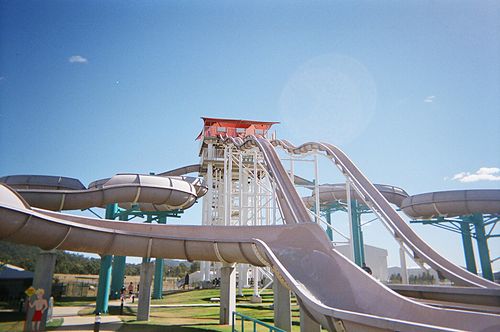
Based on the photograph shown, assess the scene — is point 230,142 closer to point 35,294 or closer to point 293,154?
point 293,154

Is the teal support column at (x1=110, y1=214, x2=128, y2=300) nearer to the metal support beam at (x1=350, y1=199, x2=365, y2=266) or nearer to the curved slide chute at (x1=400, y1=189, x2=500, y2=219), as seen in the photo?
the metal support beam at (x1=350, y1=199, x2=365, y2=266)

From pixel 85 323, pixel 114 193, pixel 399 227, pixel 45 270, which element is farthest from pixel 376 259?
pixel 45 270

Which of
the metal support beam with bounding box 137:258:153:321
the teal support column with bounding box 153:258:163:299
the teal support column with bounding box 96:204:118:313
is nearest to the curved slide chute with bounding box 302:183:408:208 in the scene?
the teal support column with bounding box 153:258:163:299

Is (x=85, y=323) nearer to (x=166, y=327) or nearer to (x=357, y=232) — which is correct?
(x=166, y=327)

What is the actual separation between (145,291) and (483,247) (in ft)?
76.1

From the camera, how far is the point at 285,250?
11.2m

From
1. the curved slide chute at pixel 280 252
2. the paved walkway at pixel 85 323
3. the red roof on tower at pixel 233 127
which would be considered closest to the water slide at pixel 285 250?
the curved slide chute at pixel 280 252

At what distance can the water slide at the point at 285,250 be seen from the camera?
7.03m

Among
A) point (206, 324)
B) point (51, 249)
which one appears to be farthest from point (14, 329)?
point (206, 324)

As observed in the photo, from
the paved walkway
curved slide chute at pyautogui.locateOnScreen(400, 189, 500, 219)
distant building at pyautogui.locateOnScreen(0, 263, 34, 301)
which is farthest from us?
curved slide chute at pyautogui.locateOnScreen(400, 189, 500, 219)

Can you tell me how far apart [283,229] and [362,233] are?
24.4 metres

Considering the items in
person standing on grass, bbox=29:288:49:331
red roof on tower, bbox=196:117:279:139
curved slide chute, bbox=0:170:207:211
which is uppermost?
red roof on tower, bbox=196:117:279:139

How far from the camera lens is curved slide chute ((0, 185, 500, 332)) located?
Answer: 6949 mm

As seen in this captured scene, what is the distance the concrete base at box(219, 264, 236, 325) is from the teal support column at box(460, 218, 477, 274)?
62.6 feet
